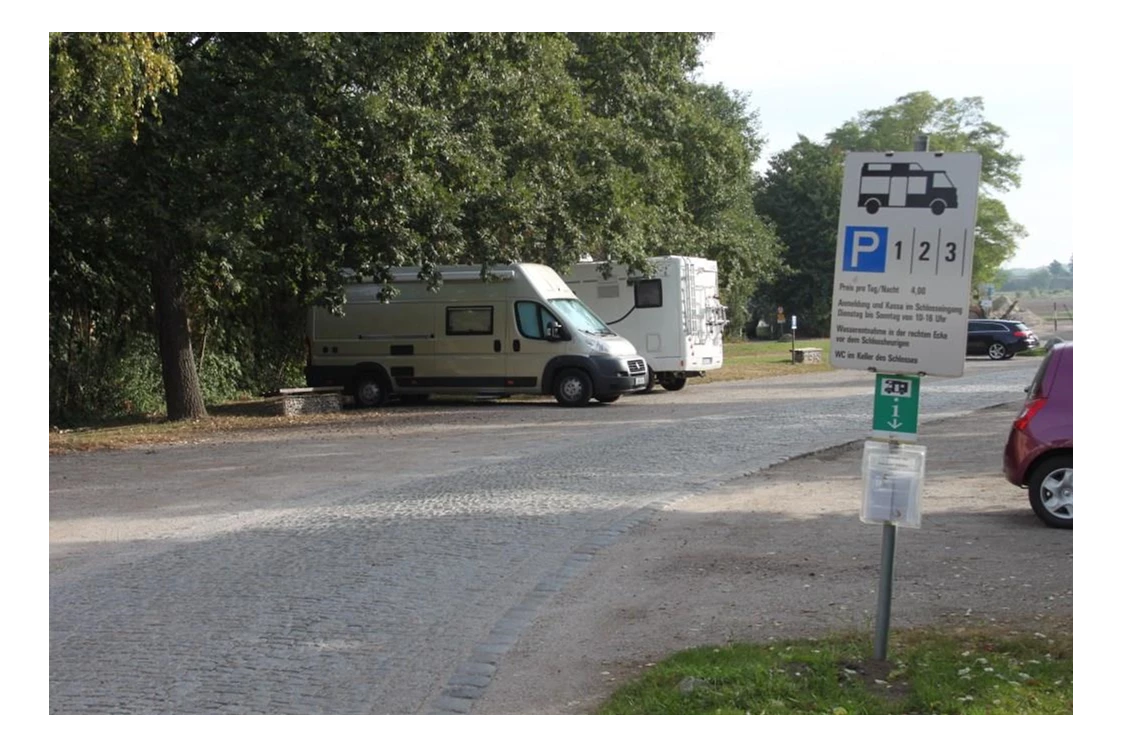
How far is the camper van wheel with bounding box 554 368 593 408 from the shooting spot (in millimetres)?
26094

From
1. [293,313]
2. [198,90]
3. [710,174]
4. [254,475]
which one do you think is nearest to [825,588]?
[254,475]

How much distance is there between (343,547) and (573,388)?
A: 15.6m

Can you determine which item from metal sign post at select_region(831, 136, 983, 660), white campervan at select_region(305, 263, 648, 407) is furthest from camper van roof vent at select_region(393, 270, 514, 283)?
metal sign post at select_region(831, 136, 983, 660)

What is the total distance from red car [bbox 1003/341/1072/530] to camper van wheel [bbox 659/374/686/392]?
19.3 m

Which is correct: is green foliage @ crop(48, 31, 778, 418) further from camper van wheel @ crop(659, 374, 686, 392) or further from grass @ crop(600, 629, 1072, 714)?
grass @ crop(600, 629, 1072, 714)

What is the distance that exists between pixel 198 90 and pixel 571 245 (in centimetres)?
935

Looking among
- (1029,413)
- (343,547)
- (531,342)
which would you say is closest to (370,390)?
(531,342)

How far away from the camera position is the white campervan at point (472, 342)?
85.8 feet

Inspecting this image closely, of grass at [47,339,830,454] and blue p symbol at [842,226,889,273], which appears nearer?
blue p symbol at [842,226,889,273]

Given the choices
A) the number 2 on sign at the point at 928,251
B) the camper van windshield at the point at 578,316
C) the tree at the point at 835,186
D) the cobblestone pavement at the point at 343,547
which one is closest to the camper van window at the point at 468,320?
the camper van windshield at the point at 578,316

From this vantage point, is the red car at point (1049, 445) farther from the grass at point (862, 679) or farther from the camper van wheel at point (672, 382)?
the camper van wheel at point (672, 382)

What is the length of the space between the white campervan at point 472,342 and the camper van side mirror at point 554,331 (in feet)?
0.06

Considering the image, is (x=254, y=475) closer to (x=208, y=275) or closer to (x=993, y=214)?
(x=208, y=275)

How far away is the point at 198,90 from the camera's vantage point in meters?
19.5
